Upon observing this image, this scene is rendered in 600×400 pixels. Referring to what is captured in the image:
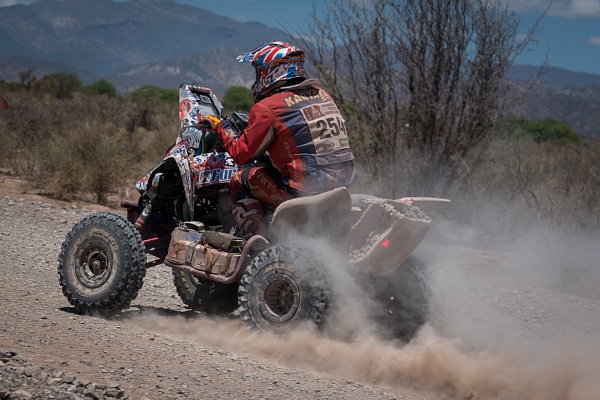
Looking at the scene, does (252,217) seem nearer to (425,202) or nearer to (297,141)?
(297,141)

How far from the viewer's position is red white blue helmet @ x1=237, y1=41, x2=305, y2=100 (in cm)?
656

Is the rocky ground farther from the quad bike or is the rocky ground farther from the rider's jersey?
the rider's jersey

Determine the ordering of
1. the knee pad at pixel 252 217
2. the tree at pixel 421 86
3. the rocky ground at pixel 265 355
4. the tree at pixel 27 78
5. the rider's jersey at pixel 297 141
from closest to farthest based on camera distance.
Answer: the rocky ground at pixel 265 355 < the rider's jersey at pixel 297 141 < the knee pad at pixel 252 217 < the tree at pixel 421 86 < the tree at pixel 27 78

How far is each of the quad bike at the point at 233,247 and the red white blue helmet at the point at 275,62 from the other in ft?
1.54

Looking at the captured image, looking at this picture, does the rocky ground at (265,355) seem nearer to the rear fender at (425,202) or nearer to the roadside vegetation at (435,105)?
the rear fender at (425,202)

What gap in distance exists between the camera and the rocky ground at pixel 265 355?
479cm

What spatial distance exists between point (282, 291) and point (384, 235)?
91 cm

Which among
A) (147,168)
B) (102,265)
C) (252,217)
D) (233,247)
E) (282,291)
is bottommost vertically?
(147,168)

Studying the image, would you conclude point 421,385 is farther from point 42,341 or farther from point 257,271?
point 42,341

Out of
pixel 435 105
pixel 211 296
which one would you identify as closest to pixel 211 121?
pixel 211 296

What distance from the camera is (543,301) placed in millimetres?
9266

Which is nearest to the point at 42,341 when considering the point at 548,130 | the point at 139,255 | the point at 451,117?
the point at 139,255

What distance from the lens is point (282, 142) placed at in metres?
6.42

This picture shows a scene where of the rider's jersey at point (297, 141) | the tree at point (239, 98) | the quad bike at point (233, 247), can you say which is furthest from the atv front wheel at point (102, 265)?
the tree at point (239, 98)
